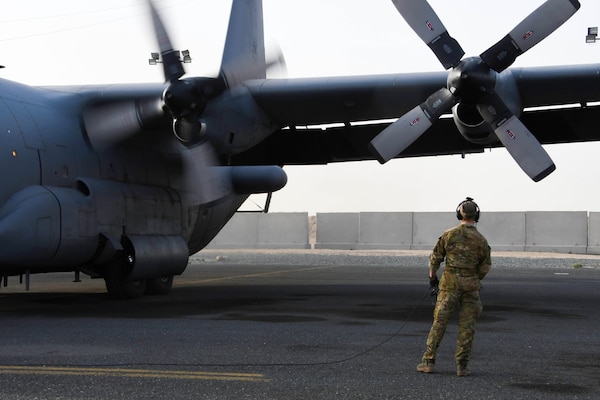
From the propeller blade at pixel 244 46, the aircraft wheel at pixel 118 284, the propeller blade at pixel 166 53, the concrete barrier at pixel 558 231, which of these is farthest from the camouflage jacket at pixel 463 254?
the concrete barrier at pixel 558 231

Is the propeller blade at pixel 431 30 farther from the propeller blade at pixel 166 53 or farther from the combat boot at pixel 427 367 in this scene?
the combat boot at pixel 427 367

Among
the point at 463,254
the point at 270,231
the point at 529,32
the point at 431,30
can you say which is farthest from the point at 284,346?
the point at 270,231

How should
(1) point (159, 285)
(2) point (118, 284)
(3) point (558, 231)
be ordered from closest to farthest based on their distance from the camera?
(2) point (118, 284), (1) point (159, 285), (3) point (558, 231)

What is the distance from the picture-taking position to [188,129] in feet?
51.8

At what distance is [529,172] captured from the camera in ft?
49.0

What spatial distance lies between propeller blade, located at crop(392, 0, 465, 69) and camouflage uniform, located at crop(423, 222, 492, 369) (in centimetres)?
760

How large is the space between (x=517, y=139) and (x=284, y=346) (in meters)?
7.22

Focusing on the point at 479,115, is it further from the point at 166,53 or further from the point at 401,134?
the point at 166,53

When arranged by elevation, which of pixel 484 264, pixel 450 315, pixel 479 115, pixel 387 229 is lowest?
pixel 450 315

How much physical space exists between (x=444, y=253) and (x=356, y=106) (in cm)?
939

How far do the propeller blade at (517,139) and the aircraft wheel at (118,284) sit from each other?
8118 millimetres

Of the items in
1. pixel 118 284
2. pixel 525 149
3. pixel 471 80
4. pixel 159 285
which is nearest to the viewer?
pixel 471 80

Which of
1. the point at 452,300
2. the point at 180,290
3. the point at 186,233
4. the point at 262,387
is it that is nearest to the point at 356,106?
the point at 186,233

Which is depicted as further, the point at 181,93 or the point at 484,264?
the point at 181,93
